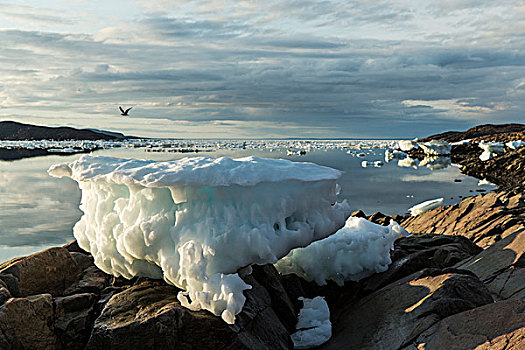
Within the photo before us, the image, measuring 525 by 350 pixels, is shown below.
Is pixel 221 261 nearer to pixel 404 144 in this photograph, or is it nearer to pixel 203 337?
pixel 203 337

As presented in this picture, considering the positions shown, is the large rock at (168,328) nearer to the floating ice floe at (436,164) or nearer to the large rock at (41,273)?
the large rock at (41,273)

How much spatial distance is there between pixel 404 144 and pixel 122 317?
71579mm

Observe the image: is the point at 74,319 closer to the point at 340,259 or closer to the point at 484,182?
the point at 340,259

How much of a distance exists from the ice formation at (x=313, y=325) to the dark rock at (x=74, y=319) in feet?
9.51

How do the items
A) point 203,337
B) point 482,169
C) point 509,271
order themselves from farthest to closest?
point 482,169, point 509,271, point 203,337

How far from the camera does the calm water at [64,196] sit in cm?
1752

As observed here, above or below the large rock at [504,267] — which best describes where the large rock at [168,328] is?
below

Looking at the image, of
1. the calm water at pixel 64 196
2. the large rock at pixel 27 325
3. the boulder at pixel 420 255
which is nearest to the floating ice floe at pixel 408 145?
the calm water at pixel 64 196

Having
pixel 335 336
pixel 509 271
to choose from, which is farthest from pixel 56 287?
pixel 509 271

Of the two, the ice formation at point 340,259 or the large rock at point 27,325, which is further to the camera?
the ice formation at point 340,259

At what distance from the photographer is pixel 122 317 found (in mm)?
5910

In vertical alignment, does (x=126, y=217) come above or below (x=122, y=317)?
above

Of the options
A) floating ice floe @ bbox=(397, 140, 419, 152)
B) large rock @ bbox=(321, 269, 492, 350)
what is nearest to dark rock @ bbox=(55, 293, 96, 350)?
large rock @ bbox=(321, 269, 492, 350)

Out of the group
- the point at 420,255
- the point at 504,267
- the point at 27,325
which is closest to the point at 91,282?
the point at 27,325
